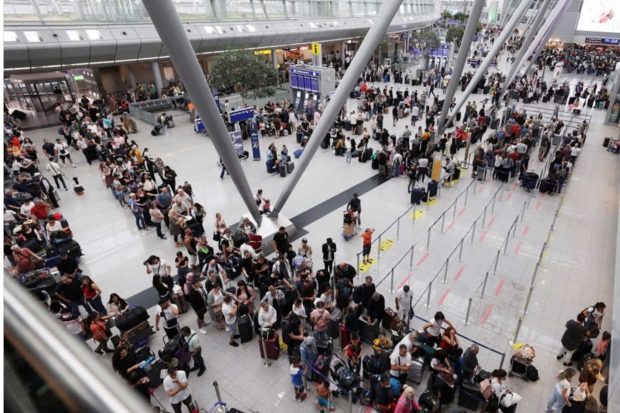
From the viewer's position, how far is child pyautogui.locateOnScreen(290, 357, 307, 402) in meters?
7.68

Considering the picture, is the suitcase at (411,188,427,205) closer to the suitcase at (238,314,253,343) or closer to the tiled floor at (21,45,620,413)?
the tiled floor at (21,45,620,413)

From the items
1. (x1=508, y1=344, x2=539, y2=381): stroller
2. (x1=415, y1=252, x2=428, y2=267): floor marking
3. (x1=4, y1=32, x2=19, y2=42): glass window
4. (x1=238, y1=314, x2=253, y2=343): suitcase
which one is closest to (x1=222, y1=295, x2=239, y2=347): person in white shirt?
(x1=238, y1=314, x2=253, y2=343): suitcase

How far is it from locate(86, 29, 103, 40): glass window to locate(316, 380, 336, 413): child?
29.4 meters

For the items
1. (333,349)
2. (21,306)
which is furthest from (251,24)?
(21,306)

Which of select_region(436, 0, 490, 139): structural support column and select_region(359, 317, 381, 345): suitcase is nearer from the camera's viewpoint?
select_region(359, 317, 381, 345): suitcase

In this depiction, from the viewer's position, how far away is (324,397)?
302 inches

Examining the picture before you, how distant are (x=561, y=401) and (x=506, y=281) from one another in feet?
14.7

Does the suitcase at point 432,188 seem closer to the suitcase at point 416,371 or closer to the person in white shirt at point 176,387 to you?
the suitcase at point 416,371

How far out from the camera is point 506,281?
37.0ft

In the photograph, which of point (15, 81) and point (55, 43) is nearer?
point (55, 43)

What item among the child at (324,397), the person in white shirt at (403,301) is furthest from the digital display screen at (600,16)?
the child at (324,397)

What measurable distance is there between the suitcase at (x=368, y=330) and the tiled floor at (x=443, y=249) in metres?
1.36

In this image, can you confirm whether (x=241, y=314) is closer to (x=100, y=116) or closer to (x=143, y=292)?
(x=143, y=292)

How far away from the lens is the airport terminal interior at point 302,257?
758 centimetres
